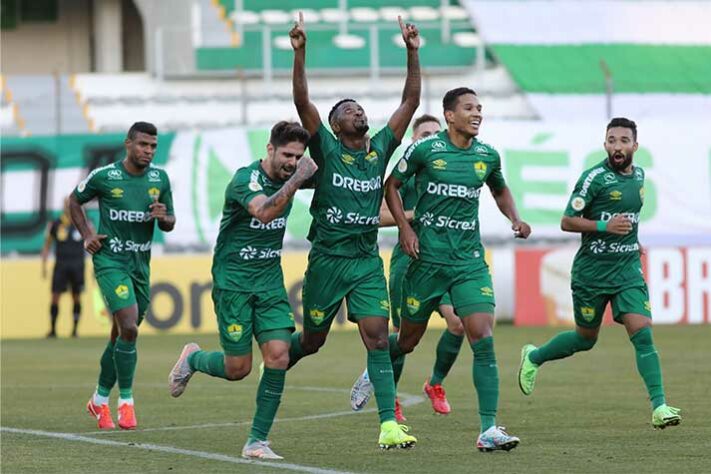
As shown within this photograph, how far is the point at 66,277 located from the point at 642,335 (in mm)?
14646

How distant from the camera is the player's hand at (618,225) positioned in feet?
38.4

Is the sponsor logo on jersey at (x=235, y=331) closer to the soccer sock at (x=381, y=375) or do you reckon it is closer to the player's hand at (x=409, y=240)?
the soccer sock at (x=381, y=375)

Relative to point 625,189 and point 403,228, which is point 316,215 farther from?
point 625,189

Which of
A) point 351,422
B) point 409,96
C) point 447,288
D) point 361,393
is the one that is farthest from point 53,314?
point 447,288

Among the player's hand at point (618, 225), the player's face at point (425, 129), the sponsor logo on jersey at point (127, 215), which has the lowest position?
the player's hand at point (618, 225)

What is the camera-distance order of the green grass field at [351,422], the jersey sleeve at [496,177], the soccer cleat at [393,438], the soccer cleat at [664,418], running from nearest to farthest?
1. the green grass field at [351,422]
2. the soccer cleat at [393,438]
3. the jersey sleeve at [496,177]
4. the soccer cleat at [664,418]

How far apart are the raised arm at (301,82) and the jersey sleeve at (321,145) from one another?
39mm

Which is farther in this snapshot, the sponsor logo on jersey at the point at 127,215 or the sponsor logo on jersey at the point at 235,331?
the sponsor logo on jersey at the point at 127,215

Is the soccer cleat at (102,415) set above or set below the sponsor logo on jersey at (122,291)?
below

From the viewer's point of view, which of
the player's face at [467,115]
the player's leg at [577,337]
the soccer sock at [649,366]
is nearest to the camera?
the player's face at [467,115]

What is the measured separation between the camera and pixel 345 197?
10.5m

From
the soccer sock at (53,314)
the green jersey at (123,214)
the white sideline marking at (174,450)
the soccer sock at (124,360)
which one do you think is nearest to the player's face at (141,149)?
the green jersey at (123,214)

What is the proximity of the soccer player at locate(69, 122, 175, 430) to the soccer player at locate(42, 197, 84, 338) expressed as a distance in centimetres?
1217

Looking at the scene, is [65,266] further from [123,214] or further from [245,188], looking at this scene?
[245,188]
